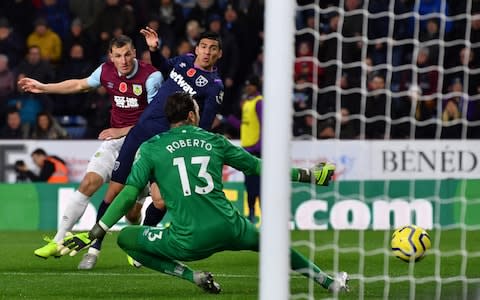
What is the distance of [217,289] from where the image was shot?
8367 millimetres

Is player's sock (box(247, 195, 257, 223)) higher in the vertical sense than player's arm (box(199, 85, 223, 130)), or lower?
lower

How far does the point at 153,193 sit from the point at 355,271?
1.86 meters

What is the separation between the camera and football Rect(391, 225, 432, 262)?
29.2 ft

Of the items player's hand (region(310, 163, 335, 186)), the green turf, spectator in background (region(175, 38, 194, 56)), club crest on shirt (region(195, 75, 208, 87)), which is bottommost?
the green turf

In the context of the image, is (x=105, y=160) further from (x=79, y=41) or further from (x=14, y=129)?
(x=79, y=41)

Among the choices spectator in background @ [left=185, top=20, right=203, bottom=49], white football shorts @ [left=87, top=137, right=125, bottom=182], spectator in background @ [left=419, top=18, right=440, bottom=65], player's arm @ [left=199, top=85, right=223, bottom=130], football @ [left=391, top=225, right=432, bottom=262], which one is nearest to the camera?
football @ [left=391, top=225, right=432, bottom=262]

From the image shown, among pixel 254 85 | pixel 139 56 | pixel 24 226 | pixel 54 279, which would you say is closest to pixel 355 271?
pixel 54 279

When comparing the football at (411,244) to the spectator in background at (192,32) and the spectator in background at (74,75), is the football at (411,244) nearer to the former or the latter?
the spectator in background at (192,32)

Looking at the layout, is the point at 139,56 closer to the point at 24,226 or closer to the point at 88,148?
the point at 88,148

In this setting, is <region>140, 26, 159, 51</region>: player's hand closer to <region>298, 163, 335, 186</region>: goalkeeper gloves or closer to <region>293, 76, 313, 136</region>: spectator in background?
<region>298, 163, 335, 186</region>: goalkeeper gloves

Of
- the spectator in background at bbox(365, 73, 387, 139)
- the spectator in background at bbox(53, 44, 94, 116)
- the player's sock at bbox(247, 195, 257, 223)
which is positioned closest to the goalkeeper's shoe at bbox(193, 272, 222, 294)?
the spectator in background at bbox(365, 73, 387, 139)

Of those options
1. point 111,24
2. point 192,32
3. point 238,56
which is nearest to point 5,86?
point 111,24

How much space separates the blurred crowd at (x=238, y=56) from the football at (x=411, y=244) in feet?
20.6

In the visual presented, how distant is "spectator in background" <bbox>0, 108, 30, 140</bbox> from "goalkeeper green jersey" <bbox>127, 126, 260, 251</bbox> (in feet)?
33.5
